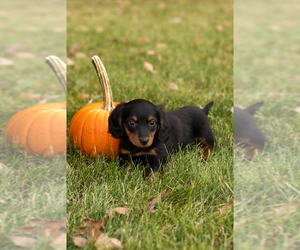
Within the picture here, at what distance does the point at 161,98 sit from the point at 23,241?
9.05 feet

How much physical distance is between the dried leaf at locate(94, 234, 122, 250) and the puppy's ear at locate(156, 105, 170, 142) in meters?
1.14

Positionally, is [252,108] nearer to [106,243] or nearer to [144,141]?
[144,141]

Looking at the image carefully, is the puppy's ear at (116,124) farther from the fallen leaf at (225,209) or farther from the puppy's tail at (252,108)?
the puppy's tail at (252,108)

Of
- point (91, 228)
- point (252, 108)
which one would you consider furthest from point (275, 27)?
point (91, 228)

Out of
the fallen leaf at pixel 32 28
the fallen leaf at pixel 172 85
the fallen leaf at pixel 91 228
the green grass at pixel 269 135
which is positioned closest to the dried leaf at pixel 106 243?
the fallen leaf at pixel 91 228

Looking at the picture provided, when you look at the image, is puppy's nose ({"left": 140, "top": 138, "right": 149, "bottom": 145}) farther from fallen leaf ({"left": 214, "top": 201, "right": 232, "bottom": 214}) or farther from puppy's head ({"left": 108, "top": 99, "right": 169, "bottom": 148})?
fallen leaf ({"left": 214, "top": 201, "right": 232, "bottom": 214})

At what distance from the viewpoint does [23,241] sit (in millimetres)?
1955

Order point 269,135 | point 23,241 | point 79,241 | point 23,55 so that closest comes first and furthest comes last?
point 23,241 < point 79,241 < point 269,135 < point 23,55

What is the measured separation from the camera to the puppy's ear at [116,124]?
2.98 meters

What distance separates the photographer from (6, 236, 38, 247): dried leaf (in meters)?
1.94

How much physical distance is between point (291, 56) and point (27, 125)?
298 centimetres

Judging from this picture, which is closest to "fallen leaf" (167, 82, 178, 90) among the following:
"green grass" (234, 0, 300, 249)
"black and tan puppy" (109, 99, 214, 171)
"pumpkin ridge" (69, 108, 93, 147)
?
"green grass" (234, 0, 300, 249)

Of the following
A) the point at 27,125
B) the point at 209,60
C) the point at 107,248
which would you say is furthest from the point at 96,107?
the point at 209,60

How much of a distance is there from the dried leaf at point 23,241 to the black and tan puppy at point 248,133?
1.80m
